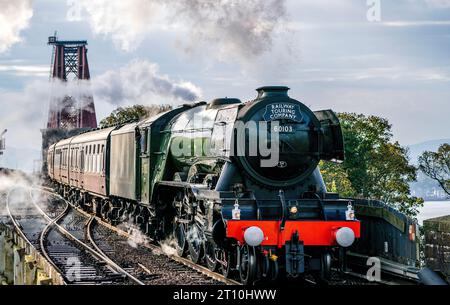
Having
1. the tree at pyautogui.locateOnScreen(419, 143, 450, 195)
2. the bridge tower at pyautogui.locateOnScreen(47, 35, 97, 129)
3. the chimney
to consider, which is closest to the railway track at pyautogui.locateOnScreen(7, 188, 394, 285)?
the chimney

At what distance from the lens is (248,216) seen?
11.2 meters

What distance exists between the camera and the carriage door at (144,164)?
1653 cm

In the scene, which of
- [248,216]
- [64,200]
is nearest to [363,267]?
[248,216]

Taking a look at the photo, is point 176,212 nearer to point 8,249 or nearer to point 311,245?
point 311,245

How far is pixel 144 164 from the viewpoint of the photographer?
1694 cm

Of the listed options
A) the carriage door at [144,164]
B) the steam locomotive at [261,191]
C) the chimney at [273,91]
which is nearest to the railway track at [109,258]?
the steam locomotive at [261,191]

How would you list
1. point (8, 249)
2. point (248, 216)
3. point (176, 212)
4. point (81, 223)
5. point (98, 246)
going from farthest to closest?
point (81, 223), point (8, 249), point (98, 246), point (176, 212), point (248, 216)

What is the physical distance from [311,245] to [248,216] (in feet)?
3.88

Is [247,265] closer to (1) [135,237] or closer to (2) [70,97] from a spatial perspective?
(1) [135,237]

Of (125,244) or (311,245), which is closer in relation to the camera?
(311,245)

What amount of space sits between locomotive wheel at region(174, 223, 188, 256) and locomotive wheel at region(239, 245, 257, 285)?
3.18 m

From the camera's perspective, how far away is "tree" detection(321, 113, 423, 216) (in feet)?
139

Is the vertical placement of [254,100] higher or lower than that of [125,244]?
higher

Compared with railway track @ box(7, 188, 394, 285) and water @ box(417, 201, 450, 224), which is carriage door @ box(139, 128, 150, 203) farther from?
water @ box(417, 201, 450, 224)
